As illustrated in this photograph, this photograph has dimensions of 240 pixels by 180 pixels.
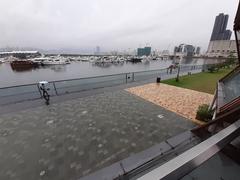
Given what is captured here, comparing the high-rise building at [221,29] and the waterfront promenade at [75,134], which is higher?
the high-rise building at [221,29]

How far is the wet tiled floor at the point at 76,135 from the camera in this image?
298cm

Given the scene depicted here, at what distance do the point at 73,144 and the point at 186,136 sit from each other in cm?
348

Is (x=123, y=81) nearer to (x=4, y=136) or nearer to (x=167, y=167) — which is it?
(x=4, y=136)

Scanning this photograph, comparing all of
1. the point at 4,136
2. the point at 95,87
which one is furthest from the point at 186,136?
the point at 95,87

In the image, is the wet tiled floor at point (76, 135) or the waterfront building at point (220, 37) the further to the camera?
the waterfront building at point (220, 37)

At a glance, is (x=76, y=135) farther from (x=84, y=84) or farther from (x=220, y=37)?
(x=220, y=37)

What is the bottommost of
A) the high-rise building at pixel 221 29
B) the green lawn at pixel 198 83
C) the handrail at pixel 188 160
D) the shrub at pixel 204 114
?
the green lawn at pixel 198 83

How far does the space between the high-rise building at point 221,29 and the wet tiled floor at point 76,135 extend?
12821 centimetres

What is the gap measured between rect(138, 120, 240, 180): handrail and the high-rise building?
13088 cm

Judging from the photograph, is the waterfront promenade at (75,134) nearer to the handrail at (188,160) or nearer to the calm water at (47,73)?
the handrail at (188,160)

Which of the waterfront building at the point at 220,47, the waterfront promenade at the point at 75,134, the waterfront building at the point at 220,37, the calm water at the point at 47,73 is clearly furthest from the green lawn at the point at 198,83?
the waterfront building at the point at 220,37

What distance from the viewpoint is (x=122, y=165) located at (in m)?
2.98

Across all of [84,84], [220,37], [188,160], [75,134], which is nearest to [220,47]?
[220,37]

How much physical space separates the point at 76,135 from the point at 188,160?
3968 mm
